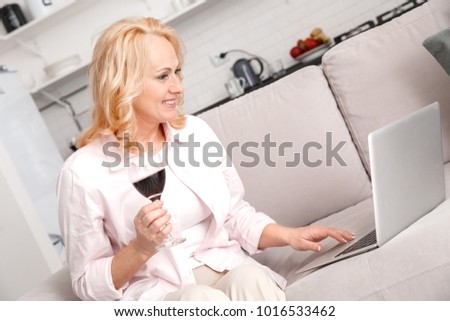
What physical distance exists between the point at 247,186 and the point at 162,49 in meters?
0.59

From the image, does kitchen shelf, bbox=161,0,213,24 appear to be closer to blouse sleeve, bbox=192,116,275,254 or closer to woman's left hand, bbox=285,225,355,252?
blouse sleeve, bbox=192,116,275,254

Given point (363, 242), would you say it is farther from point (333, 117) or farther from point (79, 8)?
point (79, 8)

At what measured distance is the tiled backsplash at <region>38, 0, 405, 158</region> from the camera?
4.23 meters

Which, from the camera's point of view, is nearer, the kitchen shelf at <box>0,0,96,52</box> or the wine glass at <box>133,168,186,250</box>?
the wine glass at <box>133,168,186,250</box>

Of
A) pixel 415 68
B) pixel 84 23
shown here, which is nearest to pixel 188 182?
pixel 415 68

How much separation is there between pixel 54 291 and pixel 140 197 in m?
0.46

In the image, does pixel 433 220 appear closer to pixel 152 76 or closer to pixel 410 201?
pixel 410 201

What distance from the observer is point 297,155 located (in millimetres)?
1904

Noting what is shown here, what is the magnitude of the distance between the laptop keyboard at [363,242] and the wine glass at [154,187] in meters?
0.42

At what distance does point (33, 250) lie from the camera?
3.35 m

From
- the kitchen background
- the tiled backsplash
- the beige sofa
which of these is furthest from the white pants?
the tiled backsplash

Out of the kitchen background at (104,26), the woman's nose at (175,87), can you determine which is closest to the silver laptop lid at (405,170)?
the woman's nose at (175,87)

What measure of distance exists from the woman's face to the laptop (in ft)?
1.86

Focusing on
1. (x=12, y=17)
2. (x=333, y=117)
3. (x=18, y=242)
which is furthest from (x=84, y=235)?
(x=12, y=17)
